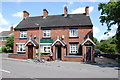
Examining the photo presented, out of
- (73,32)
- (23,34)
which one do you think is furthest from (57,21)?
(23,34)

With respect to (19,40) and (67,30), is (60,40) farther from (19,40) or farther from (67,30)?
(19,40)

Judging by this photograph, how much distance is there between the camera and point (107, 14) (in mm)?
18016

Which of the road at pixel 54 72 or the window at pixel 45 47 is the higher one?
the window at pixel 45 47

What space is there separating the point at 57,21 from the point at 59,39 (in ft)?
17.1

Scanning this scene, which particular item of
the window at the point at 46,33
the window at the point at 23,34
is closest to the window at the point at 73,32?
the window at the point at 46,33

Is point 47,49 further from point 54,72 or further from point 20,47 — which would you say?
point 54,72

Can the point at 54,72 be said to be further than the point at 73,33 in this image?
No

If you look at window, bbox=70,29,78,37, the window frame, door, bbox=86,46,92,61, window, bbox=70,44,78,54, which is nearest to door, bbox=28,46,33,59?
window, bbox=70,44,78,54

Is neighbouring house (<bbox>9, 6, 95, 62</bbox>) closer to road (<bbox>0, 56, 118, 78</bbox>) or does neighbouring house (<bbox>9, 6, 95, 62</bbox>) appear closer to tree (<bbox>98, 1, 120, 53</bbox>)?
tree (<bbox>98, 1, 120, 53</bbox>)

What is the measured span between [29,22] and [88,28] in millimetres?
14155

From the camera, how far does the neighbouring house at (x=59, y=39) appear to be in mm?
20203

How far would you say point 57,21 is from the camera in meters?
24.5

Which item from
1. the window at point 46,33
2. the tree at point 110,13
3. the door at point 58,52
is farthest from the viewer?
the window at point 46,33

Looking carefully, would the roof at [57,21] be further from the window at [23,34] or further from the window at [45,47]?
the window at [45,47]
